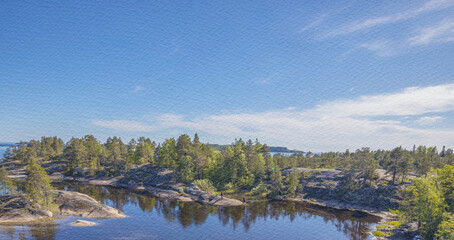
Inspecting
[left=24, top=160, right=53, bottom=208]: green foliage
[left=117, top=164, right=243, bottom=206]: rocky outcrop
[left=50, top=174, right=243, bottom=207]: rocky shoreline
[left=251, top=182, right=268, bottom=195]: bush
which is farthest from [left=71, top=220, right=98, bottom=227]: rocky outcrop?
[left=251, top=182, right=268, bottom=195]: bush

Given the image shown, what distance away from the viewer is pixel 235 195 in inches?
3396

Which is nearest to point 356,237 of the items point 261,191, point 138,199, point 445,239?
point 445,239

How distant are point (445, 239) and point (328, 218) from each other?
1205 inches

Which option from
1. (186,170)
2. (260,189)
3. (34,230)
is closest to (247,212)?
(260,189)

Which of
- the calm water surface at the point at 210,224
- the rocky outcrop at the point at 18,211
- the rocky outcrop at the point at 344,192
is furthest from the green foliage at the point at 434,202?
the rocky outcrop at the point at 18,211

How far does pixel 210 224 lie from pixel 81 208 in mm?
35772

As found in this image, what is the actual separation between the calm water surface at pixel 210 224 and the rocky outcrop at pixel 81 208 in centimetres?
311

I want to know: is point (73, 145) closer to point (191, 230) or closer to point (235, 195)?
point (235, 195)

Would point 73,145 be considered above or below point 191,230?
above

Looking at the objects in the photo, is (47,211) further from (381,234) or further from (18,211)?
(381,234)

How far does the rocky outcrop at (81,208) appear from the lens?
55.9 metres

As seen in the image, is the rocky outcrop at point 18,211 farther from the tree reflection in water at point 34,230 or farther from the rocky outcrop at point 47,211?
the tree reflection in water at point 34,230

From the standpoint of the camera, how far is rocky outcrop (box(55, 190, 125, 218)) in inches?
2202

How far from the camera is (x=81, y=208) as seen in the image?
58562mm
